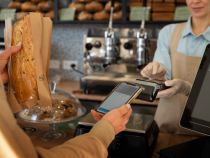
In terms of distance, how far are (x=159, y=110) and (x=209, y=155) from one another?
2.53 ft

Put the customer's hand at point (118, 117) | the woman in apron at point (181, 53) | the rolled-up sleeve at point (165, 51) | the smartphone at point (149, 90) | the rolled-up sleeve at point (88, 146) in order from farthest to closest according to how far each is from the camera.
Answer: the rolled-up sleeve at point (165, 51)
the woman in apron at point (181, 53)
the smartphone at point (149, 90)
the customer's hand at point (118, 117)
the rolled-up sleeve at point (88, 146)

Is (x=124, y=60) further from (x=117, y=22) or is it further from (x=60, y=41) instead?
(x=60, y=41)

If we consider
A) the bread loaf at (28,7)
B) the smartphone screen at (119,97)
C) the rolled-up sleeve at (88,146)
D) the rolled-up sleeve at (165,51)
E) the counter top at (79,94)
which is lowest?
the counter top at (79,94)

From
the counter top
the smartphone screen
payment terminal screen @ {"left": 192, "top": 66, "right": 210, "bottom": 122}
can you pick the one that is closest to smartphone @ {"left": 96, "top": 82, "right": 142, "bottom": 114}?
the smartphone screen

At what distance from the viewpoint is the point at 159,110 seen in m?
1.61

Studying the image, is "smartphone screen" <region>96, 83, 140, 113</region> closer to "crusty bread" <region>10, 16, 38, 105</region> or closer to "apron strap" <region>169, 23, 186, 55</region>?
"crusty bread" <region>10, 16, 38, 105</region>

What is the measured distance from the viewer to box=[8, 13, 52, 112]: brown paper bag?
36.9 inches

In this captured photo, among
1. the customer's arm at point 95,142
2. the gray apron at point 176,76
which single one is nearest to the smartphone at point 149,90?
the customer's arm at point 95,142

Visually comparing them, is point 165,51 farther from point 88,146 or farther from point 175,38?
point 88,146

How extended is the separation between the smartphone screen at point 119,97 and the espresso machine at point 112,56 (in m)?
1.22

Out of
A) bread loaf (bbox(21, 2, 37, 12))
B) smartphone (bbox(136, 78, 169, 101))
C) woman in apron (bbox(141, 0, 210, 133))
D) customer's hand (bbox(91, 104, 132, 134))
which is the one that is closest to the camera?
customer's hand (bbox(91, 104, 132, 134))

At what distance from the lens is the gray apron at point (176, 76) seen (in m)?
1.48

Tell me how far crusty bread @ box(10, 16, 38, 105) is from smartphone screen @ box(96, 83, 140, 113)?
9.6 inches

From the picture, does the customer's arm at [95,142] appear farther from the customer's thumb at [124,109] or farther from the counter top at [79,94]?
the counter top at [79,94]
